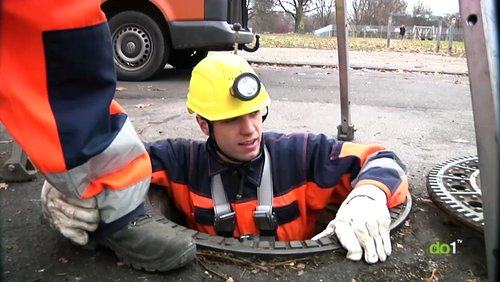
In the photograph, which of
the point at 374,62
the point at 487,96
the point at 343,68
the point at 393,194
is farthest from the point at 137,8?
the point at 374,62

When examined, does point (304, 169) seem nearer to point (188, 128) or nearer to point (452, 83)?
point (188, 128)

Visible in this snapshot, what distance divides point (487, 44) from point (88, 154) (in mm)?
1056

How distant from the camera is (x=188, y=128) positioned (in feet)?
12.3

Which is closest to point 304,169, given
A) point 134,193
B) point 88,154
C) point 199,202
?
point 199,202

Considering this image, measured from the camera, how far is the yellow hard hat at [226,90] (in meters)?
1.99

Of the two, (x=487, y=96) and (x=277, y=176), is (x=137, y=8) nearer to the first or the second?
(x=277, y=176)

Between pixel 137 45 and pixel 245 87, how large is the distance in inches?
172

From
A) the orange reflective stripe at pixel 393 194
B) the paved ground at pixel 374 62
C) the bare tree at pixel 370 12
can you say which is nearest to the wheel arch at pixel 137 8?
the paved ground at pixel 374 62

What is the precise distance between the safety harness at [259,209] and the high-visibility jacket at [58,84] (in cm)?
94

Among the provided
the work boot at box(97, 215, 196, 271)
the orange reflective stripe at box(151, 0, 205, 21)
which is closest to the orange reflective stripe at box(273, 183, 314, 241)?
the work boot at box(97, 215, 196, 271)

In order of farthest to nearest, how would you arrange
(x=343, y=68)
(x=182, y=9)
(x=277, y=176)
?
(x=182, y=9) → (x=343, y=68) → (x=277, y=176)

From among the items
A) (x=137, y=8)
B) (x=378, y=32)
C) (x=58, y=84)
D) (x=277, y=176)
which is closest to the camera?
(x=58, y=84)

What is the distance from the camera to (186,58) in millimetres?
7727

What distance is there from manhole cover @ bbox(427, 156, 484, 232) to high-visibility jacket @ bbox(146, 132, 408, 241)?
0.65 feet
